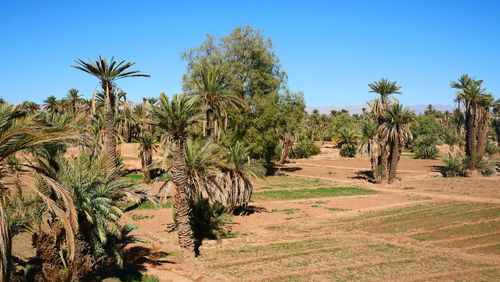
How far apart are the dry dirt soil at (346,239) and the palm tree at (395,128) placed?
5.31 metres

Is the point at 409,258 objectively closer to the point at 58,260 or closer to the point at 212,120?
the point at 58,260

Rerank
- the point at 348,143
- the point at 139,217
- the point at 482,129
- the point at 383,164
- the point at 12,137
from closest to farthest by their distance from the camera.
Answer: the point at 12,137 → the point at 139,217 → the point at 383,164 → the point at 482,129 → the point at 348,143

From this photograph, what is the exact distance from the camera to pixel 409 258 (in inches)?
608

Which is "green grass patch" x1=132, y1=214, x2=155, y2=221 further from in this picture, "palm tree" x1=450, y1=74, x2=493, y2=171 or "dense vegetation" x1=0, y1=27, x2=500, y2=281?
"palm tree" x1=450, y1=74, x2=493, y2=171

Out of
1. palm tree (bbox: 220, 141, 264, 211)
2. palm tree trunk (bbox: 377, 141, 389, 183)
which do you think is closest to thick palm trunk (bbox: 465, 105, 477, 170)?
palm tree trunk (bbox: 377, 141, 389, 183)

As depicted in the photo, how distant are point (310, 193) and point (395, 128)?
1218cm

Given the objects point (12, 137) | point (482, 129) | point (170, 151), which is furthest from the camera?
point (482, 129)

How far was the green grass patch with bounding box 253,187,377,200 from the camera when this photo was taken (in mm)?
30703

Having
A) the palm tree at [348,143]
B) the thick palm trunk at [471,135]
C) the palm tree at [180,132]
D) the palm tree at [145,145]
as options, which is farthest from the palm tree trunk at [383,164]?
the palm tree at [180,132]

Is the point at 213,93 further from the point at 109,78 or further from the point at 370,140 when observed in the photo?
the point at 370,140

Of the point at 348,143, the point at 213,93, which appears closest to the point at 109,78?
the point at 213,93

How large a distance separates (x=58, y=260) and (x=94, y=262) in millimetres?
1112

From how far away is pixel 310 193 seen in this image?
32.8 meters

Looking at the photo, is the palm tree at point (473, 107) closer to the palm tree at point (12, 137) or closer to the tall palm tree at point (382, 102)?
the tall palm tree at point (382, 102)
